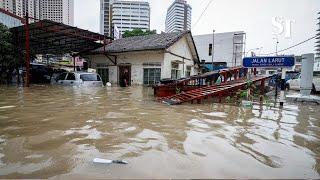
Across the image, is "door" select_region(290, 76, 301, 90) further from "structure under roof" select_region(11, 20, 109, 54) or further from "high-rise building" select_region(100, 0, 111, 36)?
"high-rise building" select_region(100, 0, 111, 36)

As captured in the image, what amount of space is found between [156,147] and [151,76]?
664 inches

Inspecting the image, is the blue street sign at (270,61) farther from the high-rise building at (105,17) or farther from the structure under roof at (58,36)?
the high-rise building at (105,17)

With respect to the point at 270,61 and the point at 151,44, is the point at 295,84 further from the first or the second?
the point at 270,61

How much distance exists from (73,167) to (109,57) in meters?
20.0

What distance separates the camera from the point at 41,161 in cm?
305

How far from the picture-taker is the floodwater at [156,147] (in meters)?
2.84

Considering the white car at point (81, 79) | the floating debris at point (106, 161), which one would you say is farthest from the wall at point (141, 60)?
the floating debris at point (106, 161)

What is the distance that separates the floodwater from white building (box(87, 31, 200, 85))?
13.7 meters

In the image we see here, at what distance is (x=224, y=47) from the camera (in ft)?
137

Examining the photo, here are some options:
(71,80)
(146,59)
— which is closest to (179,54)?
(146,59)

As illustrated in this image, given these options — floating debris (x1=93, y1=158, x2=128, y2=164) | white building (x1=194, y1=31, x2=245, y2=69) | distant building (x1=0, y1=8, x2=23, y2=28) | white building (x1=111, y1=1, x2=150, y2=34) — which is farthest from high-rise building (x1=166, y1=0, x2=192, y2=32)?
floating debris (x1=93, y1=158, x2=128, y2=164)

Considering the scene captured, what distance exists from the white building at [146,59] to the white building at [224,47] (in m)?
18.4

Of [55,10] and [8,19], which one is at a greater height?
[55,10]

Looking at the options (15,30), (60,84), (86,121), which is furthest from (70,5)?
(86,121)
